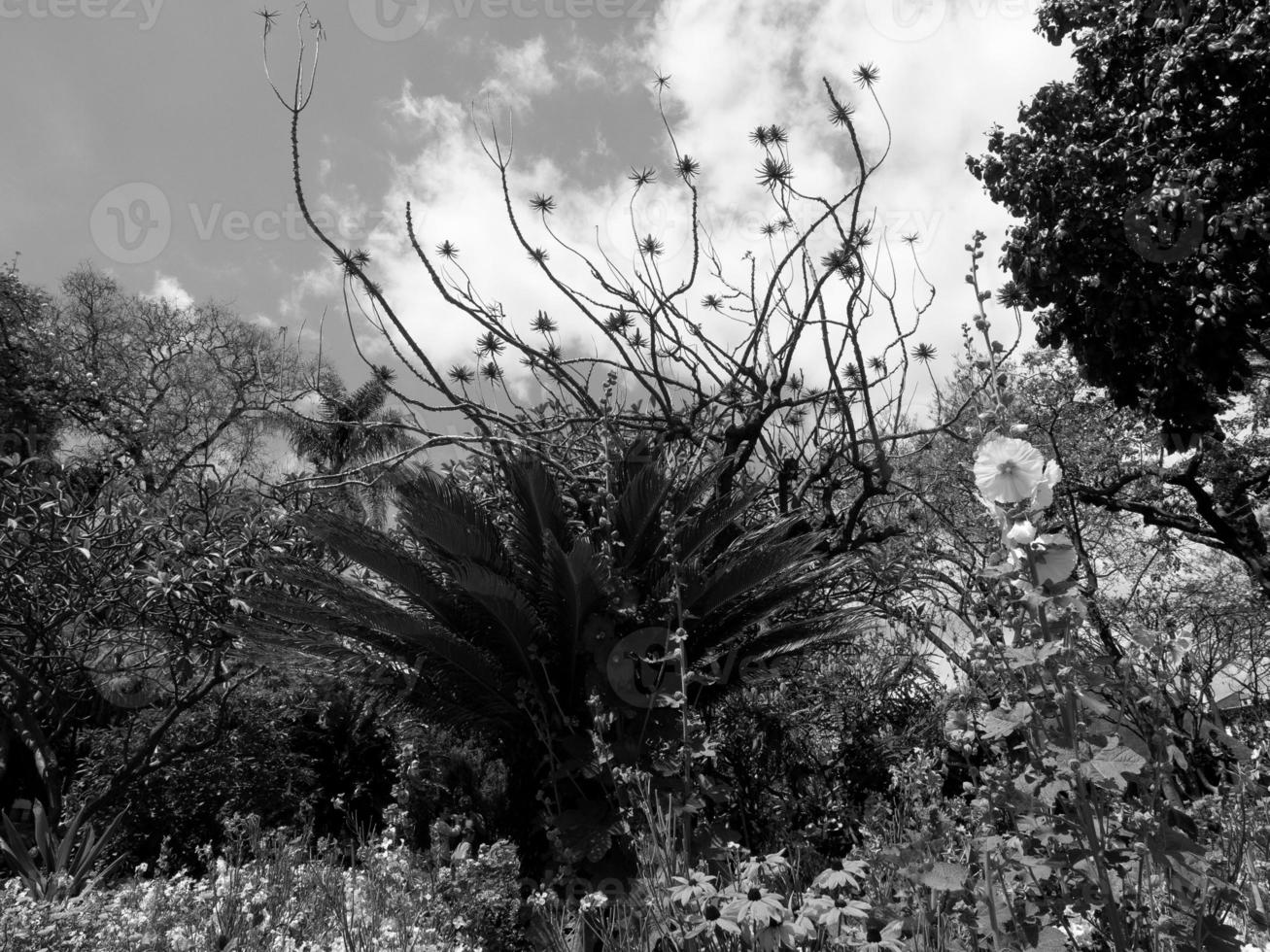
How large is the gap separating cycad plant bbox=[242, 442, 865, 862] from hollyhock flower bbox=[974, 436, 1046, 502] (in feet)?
8.51

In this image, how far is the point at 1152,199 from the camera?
23.4 feet

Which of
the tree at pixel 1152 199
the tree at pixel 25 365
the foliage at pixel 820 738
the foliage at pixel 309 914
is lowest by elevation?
the foliage at pixel 309 914

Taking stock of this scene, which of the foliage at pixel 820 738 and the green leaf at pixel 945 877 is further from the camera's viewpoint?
the foliage at pixel 820 738

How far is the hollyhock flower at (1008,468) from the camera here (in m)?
1.62

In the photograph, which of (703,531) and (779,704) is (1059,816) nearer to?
(703,531)

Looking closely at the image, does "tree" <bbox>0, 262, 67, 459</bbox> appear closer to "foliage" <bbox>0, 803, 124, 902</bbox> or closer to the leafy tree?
the leafy tree

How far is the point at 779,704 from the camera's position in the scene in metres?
5.82

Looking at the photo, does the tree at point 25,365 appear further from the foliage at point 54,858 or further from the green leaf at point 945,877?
A: the green leaf at point 945,877

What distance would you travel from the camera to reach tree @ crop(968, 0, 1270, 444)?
22.7 ft

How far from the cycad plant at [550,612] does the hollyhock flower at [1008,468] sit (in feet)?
8.51

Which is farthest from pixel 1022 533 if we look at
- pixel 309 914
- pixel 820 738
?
pixel 820 738

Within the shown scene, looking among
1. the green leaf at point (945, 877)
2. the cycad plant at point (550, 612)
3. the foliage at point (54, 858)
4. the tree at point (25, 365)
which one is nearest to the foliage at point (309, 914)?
the cycad plant at point (550, 612)

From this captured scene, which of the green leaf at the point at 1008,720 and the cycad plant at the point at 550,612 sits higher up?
the cycad plant at the point at 550,612

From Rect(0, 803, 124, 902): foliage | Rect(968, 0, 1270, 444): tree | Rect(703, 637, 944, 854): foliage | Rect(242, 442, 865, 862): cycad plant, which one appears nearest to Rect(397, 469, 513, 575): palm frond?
Rect(242, 442, 865, 862): cycad plant
